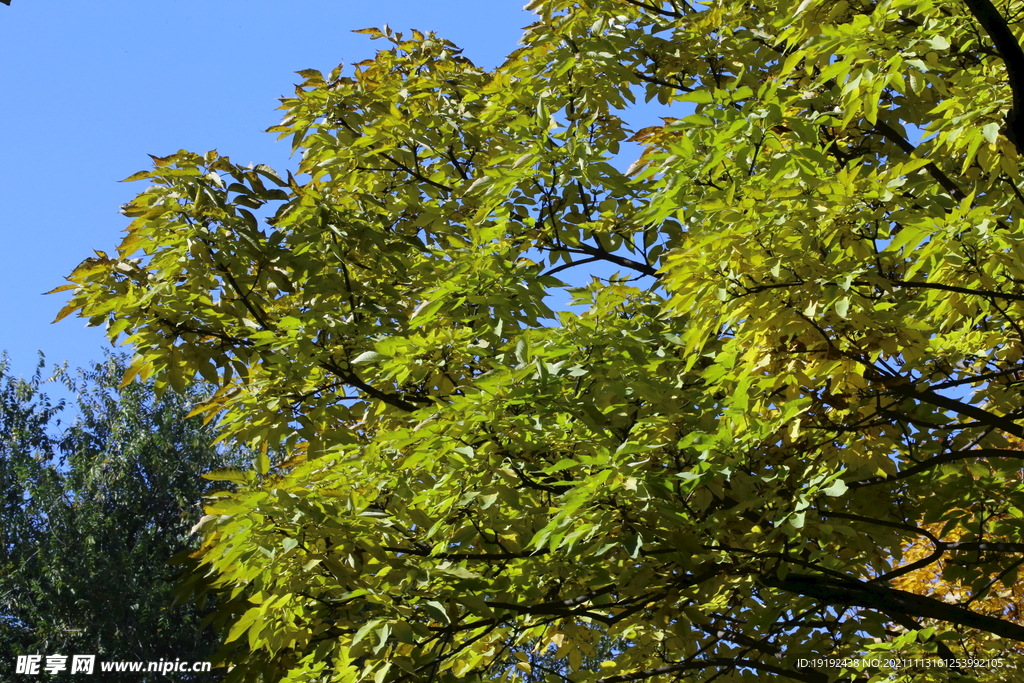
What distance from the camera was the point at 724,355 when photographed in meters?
3.80

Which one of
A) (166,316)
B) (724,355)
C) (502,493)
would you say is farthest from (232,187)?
(724,355)

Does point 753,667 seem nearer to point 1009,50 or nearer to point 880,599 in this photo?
point 880,599

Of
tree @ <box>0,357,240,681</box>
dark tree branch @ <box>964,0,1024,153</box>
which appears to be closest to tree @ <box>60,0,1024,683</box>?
dark tree branch @ <box>964,0,1024,153</box>

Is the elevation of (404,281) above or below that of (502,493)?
above

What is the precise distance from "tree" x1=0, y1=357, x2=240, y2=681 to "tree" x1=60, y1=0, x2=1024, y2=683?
1710cm

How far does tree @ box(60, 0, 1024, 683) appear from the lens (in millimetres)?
3602

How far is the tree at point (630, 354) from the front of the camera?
11.8 ft

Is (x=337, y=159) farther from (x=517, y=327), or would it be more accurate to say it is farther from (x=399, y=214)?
(x=517, y=327)

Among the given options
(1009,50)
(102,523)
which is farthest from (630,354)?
(102,523)

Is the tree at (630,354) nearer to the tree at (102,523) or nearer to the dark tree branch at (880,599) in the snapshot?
the dark tree branch at (880,599)

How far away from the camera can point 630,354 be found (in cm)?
424

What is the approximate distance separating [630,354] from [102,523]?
2249cm

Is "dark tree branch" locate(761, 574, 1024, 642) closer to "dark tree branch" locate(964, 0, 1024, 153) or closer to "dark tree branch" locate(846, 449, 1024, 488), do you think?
"dark tree branch" locate(846, 449, 1024, 488)

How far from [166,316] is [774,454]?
344 cm
